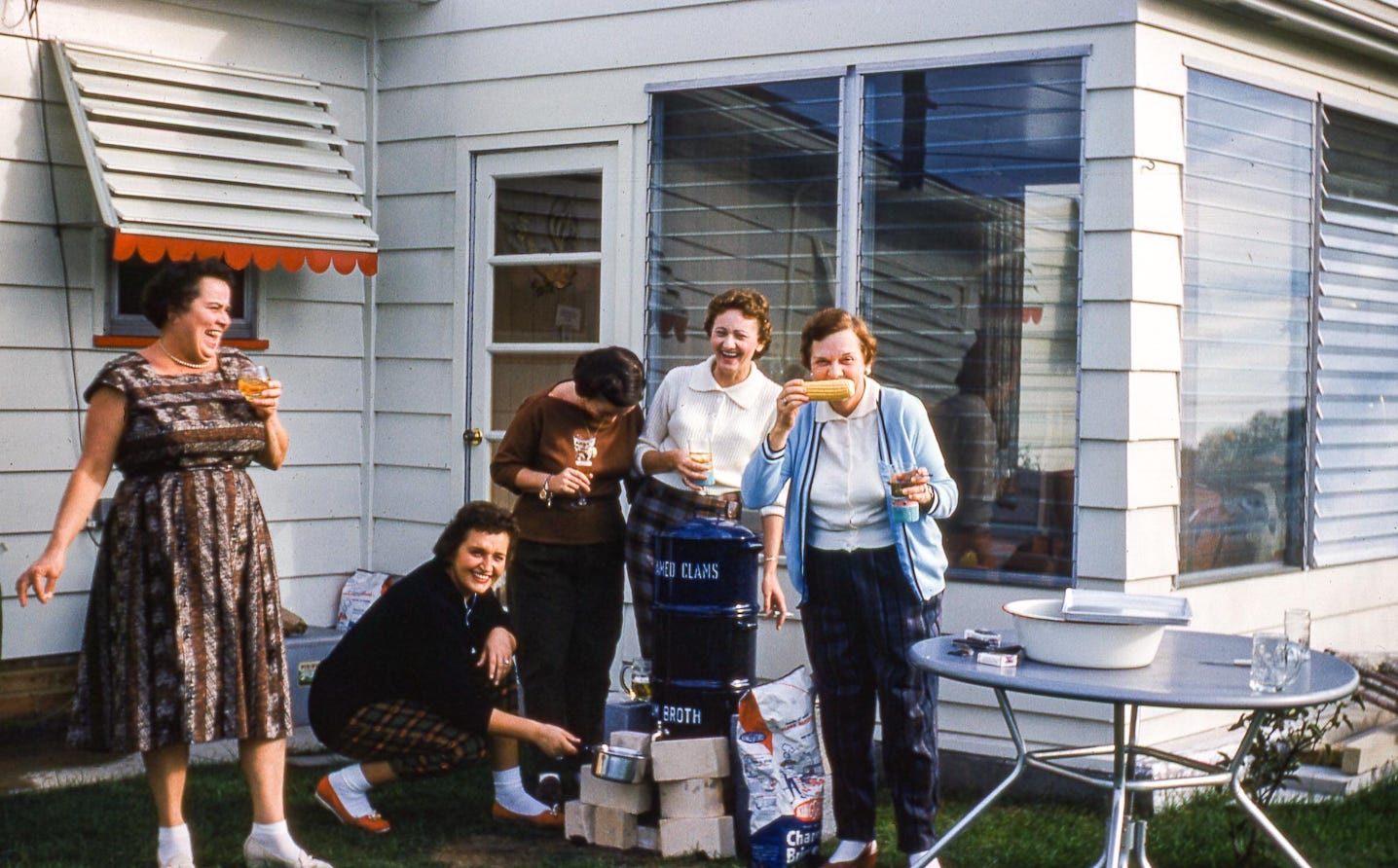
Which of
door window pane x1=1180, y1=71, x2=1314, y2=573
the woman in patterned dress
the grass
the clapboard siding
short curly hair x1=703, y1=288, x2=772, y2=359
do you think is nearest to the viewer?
the woman in patterned dress

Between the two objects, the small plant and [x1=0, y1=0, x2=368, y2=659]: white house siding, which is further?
[x1=0, y1=0, x2=368, y2=659]: white house siding

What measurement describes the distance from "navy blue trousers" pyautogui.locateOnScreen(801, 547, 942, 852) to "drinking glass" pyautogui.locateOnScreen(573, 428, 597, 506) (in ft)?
3.54

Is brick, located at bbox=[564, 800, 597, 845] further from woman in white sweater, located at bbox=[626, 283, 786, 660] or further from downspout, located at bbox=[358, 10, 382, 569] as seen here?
downspout, located at bbox=[358, 10, 382, 569]

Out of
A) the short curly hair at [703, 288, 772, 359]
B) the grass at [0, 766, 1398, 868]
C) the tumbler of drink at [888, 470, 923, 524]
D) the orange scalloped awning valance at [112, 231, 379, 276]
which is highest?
the orange scalloped awning valance at [112, 231, 379, 276]

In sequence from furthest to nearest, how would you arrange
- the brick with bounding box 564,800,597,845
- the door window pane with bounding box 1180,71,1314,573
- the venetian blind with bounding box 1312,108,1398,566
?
the venetian blind with bounding box 1312,108,1398,566, the door window pane with bounding box 1180,71,1314,573, the brick with bounding box 564,800,597,845

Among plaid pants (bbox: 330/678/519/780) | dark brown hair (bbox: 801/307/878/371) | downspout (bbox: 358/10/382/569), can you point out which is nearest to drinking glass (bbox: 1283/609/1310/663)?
dark brown hair (bbox: 801/307/878/371)

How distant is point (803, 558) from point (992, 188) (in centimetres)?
166

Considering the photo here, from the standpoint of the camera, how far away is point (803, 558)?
4.92 metres

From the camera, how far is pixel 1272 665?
3.70 m

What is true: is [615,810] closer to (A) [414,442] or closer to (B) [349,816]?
→ (B) [349,816]

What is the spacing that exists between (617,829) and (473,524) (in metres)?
1.08

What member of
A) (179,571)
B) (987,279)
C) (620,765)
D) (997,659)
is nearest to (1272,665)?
(997,659)

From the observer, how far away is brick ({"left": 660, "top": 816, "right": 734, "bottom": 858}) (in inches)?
203

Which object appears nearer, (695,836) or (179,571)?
(179,571)
